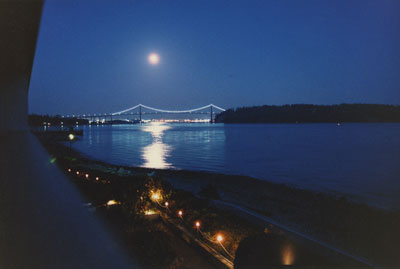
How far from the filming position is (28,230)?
164cm

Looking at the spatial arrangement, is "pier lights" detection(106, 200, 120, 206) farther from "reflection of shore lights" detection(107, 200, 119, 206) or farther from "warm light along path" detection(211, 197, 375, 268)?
"warm light along path" detection(211, 197, 375, 268)

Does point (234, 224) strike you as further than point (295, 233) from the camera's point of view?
Yes

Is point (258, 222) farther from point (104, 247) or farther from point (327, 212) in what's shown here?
point (327, 212)

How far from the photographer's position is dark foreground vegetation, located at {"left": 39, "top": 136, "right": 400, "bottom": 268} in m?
1.23

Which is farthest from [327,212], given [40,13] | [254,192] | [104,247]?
[40,13]

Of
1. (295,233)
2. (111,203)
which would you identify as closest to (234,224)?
(295,233)

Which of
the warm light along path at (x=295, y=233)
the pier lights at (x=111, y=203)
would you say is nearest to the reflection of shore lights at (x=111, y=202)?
the pier lights at (x=111, y=203)

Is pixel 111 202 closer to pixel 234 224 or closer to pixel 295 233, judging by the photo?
pixel 234 224

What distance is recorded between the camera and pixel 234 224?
2.53 meters

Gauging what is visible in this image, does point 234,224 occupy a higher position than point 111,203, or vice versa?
point 111,203

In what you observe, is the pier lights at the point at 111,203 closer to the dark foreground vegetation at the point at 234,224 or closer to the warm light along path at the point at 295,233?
the dark foreground vegetation at the point at 234,224

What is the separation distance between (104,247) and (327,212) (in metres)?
3.93

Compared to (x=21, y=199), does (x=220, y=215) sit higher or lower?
lower

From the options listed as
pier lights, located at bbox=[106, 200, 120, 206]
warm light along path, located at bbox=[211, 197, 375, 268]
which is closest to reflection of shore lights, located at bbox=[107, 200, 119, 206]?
pier lights, located at bbox=[106, 200, 120, 206]
